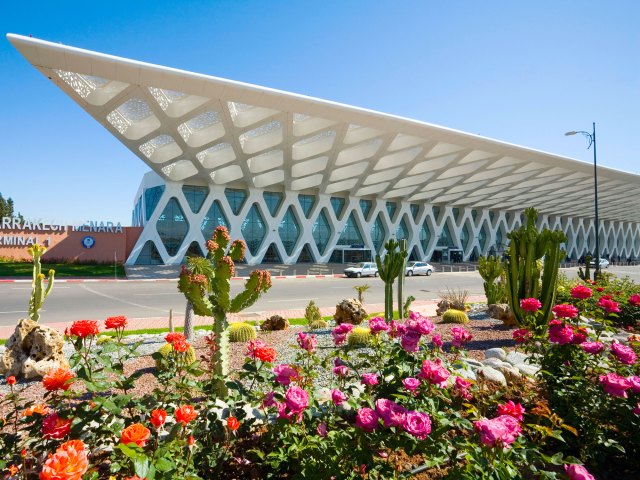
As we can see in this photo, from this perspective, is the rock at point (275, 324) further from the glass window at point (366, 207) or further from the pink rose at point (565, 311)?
the glass window at point (366, 207)

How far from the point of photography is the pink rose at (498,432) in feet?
5.52

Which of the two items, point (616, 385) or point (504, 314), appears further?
point (504, 314)

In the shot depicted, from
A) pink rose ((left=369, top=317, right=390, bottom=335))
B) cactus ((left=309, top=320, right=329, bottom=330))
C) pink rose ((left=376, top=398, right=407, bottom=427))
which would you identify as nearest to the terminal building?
cactus ((left=309, top=320, right=329, bottom=330))

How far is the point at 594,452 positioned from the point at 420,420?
6.64 ft

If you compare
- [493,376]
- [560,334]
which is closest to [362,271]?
[493,376]

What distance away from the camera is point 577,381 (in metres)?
3.29

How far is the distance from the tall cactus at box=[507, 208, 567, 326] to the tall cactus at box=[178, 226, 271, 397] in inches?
249

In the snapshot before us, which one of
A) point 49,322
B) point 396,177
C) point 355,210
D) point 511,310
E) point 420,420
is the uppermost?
point 396,177

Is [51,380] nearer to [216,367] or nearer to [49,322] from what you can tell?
[216,367]

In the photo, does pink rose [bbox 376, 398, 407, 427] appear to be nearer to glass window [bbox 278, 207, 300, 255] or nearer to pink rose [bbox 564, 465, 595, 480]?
pink rose [bbox 564, 465, 595, 480]

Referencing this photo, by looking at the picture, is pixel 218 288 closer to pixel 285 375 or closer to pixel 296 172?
pixel 285 375

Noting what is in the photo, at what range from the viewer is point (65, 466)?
1.30m

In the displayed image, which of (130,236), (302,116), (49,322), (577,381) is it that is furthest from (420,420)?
(130,236)

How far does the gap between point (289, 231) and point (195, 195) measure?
1075 cm
